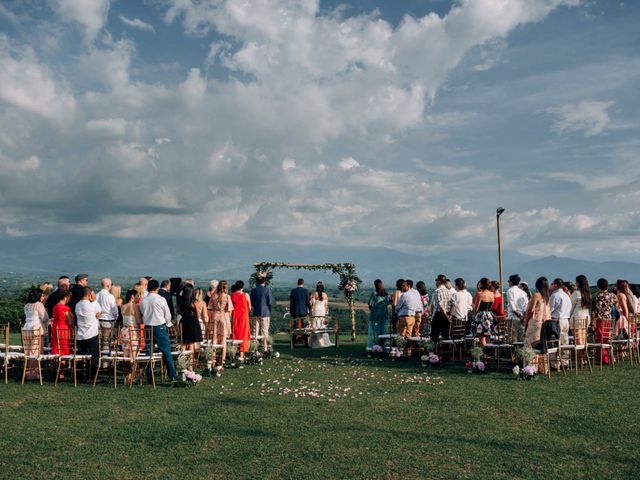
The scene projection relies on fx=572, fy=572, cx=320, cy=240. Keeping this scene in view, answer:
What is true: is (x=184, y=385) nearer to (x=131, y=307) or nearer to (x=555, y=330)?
(x=131, y=307)

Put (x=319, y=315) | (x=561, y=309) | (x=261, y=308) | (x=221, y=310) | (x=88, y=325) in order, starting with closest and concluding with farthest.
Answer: (x=88, y=325)
(x=561, y=309)
(x=221, y=310)
(x=261, y=308)
(x=319, y=315)

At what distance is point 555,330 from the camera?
1291cm

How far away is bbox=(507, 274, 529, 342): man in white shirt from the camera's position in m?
13.9

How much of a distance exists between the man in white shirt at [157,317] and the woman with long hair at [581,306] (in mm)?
9249

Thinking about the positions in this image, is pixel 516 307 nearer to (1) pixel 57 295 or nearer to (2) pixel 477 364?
(2) pixel 477 364

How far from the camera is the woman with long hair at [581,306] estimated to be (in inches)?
535

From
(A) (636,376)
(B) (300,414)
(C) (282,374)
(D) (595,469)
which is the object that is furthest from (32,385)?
(A) (636,376)

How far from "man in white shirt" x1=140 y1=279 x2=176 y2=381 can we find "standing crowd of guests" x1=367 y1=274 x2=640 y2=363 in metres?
6.86

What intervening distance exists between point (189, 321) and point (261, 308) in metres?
4.92

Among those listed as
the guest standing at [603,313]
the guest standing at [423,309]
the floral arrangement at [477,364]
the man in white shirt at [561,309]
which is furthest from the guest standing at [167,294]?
the guest standing at [603,313]

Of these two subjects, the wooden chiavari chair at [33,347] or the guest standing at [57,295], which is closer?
the wooden chiavari chair at [33,347]

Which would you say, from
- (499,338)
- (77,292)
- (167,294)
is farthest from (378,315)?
(77,292)

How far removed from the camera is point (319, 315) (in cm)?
2092

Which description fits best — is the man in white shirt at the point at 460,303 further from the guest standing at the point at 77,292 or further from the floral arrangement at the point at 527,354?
the guest standing at the point at 77,292
